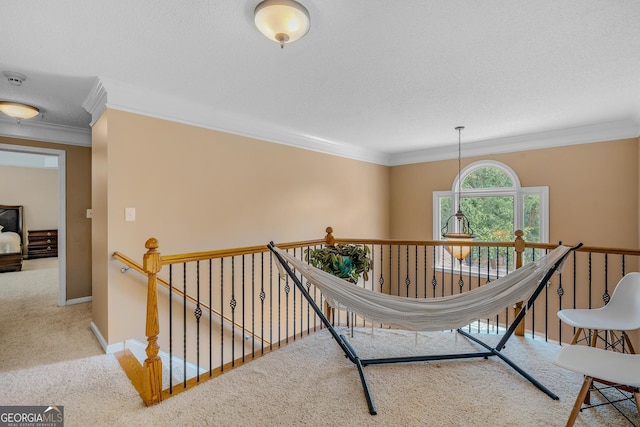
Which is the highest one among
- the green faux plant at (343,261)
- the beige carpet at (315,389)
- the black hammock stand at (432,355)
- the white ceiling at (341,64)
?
the white ceiling at (341,64)

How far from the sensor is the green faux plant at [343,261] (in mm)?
2498

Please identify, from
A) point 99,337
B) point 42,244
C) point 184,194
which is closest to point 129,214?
point 184,194

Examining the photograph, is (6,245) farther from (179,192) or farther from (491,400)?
(491,400)

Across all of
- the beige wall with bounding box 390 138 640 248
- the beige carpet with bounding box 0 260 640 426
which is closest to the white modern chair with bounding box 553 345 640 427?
the beige carpet with bounding box 0 260 640 426

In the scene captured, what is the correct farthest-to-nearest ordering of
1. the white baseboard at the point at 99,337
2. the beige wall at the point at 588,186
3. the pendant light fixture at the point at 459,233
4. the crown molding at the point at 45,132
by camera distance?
1. the beige wall at the point at 588,186
2. the crown molding at the point at 45,132
3. the pendant light fixture at the point at 459,233
4. the white baseboard at the point at 99,337

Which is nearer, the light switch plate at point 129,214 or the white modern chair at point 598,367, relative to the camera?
the white modern chair at point 598,367

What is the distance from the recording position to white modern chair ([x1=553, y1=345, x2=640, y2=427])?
4.45 feet

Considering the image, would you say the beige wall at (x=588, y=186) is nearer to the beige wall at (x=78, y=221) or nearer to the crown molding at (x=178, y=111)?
the crown molding at (x=178, y=111)

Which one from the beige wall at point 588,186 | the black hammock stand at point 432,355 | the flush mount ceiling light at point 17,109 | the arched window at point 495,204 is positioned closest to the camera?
the black hammock stand at point 432,355

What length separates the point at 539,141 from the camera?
4.20 meters

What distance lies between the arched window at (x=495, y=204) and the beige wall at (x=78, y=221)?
17.9ft

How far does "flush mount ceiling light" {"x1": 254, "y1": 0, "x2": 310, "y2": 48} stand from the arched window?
13.6 ft

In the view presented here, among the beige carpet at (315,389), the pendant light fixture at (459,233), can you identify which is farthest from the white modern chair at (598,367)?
the pendant light fixture at (459,233)

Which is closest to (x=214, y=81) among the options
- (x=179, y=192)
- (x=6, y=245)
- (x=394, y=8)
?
(x=179, y=192)
